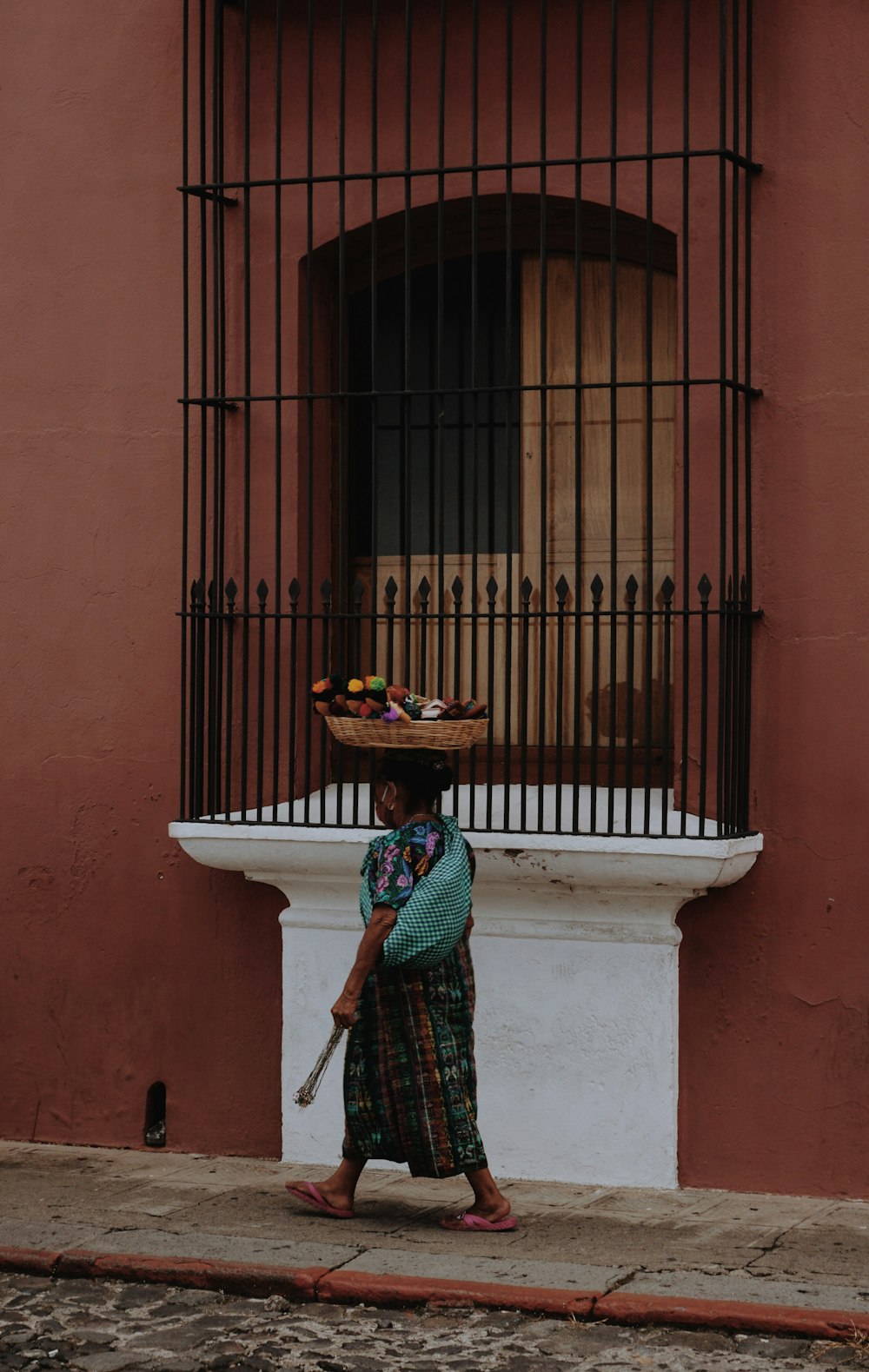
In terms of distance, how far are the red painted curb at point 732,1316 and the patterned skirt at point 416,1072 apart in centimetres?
90

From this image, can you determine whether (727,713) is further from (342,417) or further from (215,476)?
(215,476)

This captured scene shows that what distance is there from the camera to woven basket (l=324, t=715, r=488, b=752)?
5.69 meters

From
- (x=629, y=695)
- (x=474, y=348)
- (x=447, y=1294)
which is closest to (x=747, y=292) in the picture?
(x=474, y=348)

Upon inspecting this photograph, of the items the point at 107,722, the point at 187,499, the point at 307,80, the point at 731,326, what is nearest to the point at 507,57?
the point at 307,80

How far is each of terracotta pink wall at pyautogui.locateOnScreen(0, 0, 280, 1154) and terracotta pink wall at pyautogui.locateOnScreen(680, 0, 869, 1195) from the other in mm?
1705

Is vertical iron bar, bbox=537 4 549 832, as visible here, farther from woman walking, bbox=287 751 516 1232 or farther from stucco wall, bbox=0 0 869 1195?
stucco wall, bbox=0 0 869 1195

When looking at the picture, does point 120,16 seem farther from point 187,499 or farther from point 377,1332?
point 377,1332

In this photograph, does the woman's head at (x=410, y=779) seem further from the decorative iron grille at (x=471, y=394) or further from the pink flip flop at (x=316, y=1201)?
the pink flip flop at (x=316, y=1201)

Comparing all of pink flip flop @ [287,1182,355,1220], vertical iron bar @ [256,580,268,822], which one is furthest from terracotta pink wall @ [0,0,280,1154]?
pink flip flop @ [287,1182,355,1220]

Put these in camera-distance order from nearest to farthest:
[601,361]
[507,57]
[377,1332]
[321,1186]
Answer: [377,1332]
[321,1186]
[507,57]
[601,361]

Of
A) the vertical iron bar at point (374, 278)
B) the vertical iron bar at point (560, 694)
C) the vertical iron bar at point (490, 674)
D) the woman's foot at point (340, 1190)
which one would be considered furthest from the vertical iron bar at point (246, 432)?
the woman's foot at point (340, 1190)

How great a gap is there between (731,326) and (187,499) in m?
2.13

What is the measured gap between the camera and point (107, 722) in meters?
7.05

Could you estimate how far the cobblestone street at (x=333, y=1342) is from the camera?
459 centimetres
